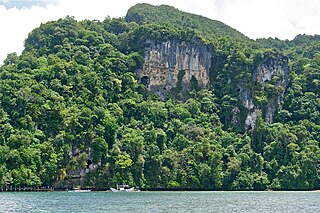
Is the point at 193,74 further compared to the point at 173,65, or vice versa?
the point at 193,74

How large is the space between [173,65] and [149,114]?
1580cm

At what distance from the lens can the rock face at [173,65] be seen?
388 feet

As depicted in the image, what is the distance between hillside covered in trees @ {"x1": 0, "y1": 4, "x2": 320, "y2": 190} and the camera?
293ft

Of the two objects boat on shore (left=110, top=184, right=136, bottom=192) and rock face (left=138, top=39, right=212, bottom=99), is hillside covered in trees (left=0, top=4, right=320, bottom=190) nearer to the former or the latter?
rock face (left=138, top=39, right=212, bottom=99)

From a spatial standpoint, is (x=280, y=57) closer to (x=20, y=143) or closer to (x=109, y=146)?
Answer: (x=109, y=146)

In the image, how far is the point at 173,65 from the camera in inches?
4715

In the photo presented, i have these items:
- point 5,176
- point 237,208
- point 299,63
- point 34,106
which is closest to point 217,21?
point 299,63

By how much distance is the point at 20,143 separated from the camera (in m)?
81.7

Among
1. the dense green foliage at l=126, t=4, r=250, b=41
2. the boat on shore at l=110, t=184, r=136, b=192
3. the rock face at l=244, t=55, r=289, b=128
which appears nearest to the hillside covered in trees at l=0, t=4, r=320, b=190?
the rock face at l=244, t=55, r=289, b=128

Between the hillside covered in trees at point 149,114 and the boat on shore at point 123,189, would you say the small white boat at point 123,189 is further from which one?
the hillside covered in trees at point 149,114

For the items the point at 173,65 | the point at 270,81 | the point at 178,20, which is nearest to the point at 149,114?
the point at 173,65

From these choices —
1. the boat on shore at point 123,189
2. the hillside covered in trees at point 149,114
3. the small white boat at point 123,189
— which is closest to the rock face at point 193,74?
the hillside covered in trees at point 149,114

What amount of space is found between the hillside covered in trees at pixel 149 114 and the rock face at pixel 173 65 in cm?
29

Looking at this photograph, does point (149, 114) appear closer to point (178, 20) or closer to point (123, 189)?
point (123, 189)
